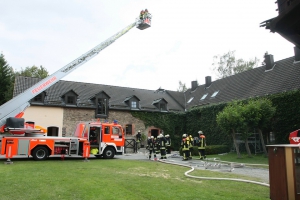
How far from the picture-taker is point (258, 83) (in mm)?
24516

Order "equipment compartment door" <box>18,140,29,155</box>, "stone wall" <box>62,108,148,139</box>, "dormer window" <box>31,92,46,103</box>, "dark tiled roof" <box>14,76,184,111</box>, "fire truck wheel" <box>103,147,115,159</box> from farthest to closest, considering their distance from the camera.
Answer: "dark tiled roof" <box>14,76,184,111</box>
"stone wall" <box>62,108,148,139</box>
"dormer window" <box>31,92,46,103</box>
"fire truck wheel" <box>103,147,115,159</box>
"equipment compartment door" <box>18,140,29,155</box>

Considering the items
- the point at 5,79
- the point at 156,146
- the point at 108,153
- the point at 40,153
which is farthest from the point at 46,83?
the point at 5,79

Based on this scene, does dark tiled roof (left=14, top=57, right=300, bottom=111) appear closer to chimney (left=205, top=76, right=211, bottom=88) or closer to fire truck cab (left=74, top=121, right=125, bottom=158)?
chimney (left=205, top=76, right=211, bottom=88)

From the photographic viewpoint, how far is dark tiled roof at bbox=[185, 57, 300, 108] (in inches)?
843

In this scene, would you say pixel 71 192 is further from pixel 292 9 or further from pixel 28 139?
pixel 28 139

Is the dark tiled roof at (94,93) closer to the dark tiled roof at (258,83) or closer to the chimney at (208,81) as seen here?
the chimney at (208,81)

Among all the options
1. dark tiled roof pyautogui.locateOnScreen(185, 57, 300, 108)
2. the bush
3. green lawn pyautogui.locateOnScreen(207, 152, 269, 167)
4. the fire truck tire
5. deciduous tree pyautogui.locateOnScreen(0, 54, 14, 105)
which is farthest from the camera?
deciduous tree pyautogui.locateOnScreen(0, 54, 14, 105)

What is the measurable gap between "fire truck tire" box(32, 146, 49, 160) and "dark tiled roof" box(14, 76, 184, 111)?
38.5 ft

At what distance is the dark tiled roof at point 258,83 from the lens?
843 inches

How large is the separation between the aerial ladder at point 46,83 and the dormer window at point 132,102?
42.1 feet

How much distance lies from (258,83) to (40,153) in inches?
776

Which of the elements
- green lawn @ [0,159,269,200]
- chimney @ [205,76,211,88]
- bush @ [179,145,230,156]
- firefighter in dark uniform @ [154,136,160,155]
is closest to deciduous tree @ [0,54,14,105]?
firefighter in dark uniform @ [154,136,160,155]

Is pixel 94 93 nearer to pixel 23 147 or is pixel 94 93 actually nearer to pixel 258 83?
pixel 23 147

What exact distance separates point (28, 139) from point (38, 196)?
884cm
